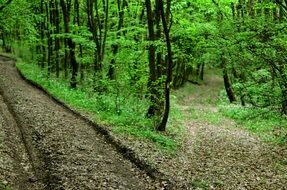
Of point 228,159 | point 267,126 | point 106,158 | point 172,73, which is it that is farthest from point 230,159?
point 267,126

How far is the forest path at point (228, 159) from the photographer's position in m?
12.1

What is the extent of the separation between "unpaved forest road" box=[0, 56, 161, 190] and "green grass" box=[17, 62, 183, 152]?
1.39 metres

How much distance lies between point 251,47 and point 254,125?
826 cm

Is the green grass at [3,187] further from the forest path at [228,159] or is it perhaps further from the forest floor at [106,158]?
the forest path at [228,159]

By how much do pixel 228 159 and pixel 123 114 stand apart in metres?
6.66

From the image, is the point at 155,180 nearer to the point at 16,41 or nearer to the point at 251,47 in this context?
the point at 251,47

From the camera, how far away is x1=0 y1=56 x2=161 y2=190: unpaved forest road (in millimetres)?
10422

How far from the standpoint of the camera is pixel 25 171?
10977 millimetres

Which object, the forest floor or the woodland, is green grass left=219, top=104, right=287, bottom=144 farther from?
the forest floor

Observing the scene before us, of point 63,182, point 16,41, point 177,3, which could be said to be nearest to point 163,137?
point 63,182

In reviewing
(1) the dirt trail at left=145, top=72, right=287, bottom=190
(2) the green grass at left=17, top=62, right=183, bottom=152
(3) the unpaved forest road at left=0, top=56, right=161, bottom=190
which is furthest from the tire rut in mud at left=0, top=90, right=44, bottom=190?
(1) the dirt trail at left=145, top=72, right=287, bottom=190

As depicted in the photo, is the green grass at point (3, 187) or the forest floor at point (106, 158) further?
the forest floor at point (106, 158)

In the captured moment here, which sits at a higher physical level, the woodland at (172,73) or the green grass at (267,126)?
the woodland at (172,73)

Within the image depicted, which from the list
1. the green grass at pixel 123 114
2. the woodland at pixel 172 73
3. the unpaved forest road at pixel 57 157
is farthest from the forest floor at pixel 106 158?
the green grass at pixel 123 114
